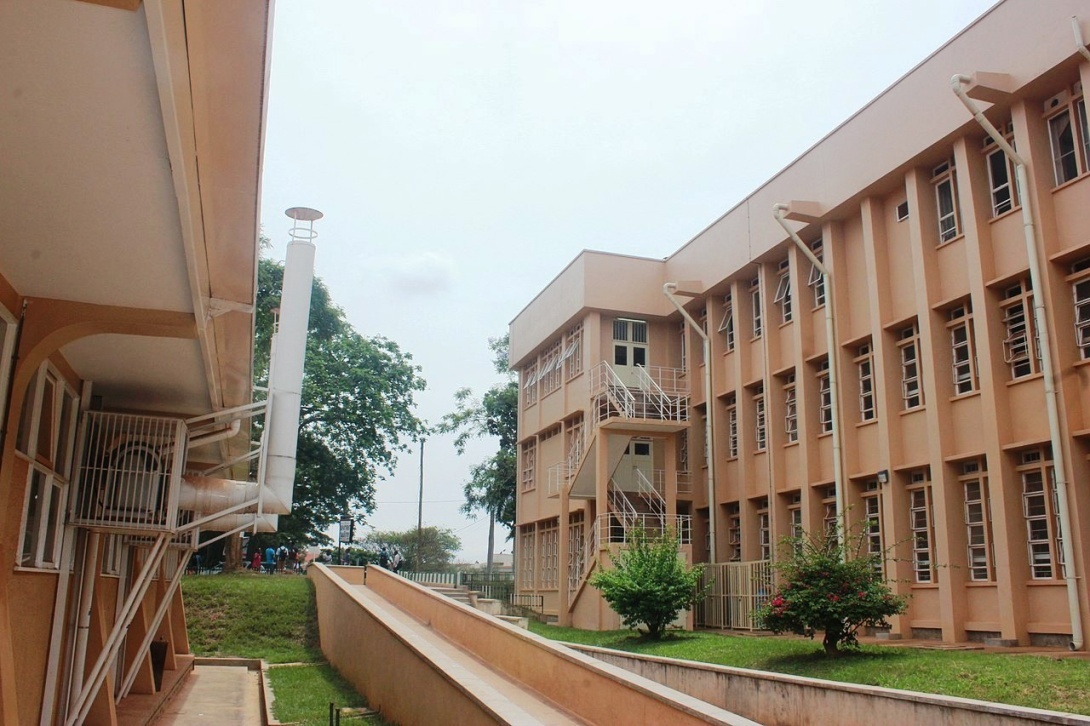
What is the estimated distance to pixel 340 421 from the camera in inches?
1410

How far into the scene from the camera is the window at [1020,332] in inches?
575

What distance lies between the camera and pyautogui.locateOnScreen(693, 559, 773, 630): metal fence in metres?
19.6

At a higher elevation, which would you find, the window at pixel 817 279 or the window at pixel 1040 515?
the window at pixel 817 279

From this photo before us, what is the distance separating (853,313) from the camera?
745 inches

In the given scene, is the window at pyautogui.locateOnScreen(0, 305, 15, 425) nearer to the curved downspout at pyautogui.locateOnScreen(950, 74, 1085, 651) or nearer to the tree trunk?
the curved downspout at pyautogui.locateOnScreen(950, 74, 1085, 651)

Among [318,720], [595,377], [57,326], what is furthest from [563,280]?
[57,326]

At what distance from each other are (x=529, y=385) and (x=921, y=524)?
55.6 ft

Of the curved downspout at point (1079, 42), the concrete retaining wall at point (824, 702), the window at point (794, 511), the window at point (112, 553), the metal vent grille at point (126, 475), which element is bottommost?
the concrete retaining wall at point (824, 702)

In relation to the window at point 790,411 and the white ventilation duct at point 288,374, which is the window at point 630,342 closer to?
the window at point 790,411

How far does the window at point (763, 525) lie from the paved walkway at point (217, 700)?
10.7 metres

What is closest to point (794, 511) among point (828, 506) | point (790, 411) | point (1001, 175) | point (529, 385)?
point (828, 506)

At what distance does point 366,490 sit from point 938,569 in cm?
2419

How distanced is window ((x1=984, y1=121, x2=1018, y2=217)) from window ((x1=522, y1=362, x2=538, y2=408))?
683 inches

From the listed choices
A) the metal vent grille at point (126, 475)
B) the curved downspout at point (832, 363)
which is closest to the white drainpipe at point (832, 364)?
the curved downspout at point (832, 363)
